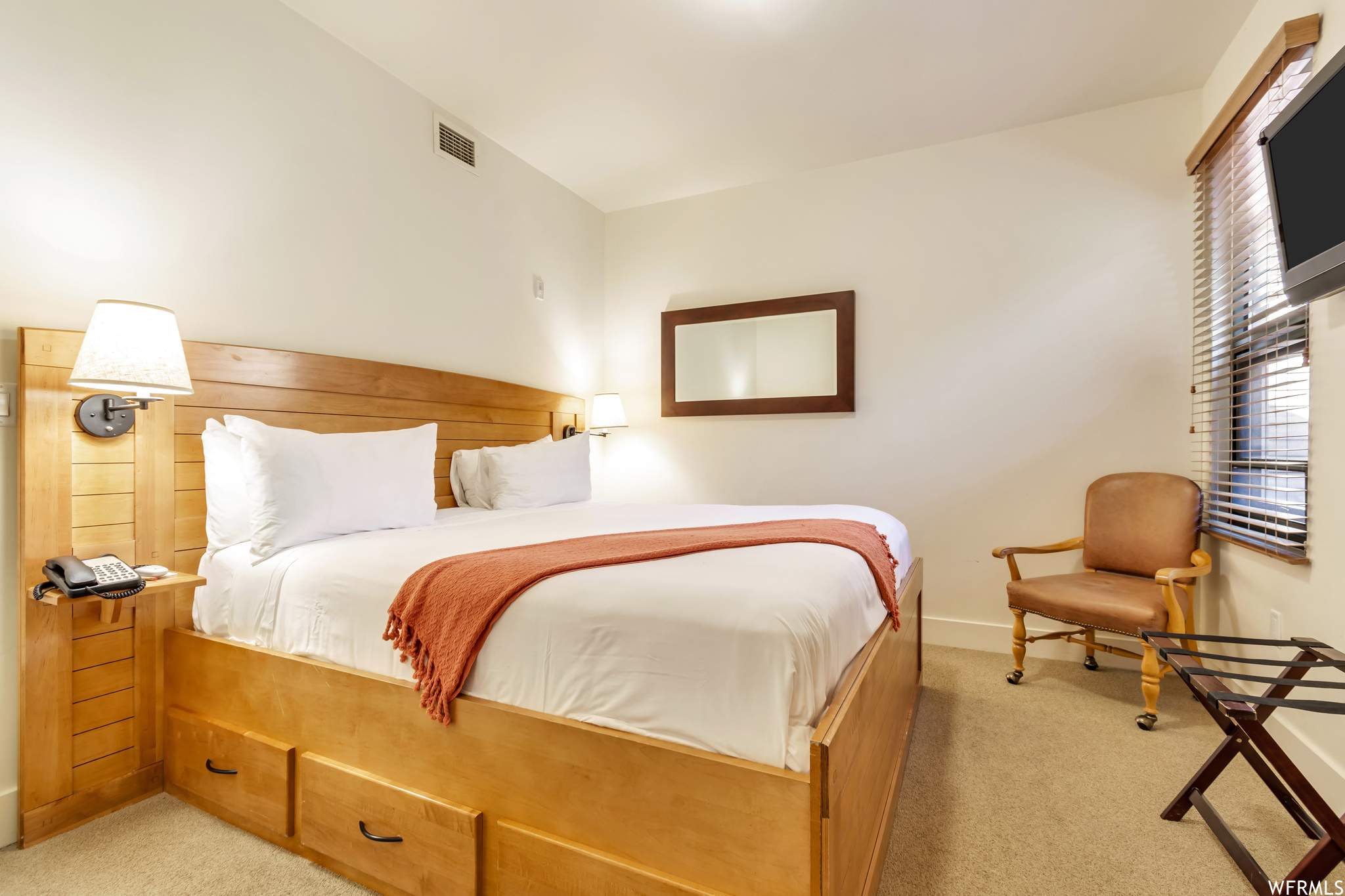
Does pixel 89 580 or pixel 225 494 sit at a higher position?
pixel 225 494

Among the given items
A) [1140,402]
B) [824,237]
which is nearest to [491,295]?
[824,237]

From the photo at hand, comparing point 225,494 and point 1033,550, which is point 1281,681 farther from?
point 225,494

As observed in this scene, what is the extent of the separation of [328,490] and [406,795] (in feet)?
3.25

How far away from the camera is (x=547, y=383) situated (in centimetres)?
389

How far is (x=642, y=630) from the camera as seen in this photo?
1.21 m

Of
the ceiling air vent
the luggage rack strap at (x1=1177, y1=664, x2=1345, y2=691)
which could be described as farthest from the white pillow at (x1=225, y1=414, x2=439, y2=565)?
the luggage rack strap at (x1=1177, y1=664, x2=1345, y2=691)

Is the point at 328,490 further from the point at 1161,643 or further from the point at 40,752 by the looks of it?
the point at 1161,643

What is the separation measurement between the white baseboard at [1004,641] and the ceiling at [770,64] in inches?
105

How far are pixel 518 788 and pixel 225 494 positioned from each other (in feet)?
4.71

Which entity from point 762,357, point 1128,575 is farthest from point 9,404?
point 1128,575

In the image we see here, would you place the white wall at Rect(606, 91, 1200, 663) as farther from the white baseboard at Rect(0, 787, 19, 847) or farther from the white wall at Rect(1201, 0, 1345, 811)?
the white baseboard at Rect(0, 787, 19, 847)

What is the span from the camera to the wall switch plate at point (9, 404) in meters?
1.68

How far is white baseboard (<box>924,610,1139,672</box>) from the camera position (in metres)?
3.11

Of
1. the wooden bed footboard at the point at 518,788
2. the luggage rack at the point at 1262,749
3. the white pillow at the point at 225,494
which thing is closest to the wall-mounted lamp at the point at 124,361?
the white pillow at the point at 225,494
